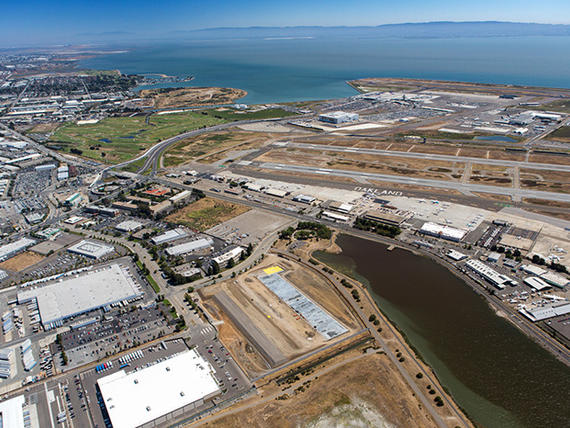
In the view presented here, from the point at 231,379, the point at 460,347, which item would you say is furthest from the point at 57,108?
the point at 460,347

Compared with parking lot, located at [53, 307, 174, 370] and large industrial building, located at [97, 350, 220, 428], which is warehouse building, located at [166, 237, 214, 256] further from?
large industrial building, located at [97, 350, 220, 428]

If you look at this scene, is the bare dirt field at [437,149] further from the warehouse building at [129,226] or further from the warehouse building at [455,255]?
the warehouse building at [129,226]

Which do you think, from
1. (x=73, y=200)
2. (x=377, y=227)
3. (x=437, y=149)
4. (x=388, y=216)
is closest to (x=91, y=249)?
(x=73, y=200)

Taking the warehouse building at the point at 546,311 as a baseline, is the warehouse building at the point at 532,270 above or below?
above

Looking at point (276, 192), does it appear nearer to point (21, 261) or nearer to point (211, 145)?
point (21, 261)

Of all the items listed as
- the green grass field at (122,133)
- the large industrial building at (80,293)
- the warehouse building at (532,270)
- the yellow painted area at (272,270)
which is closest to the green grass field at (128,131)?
the green grass field at (122,133)

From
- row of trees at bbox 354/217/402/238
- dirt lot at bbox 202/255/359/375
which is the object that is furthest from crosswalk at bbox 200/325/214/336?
row of trees at bbox 354/217/402/238
